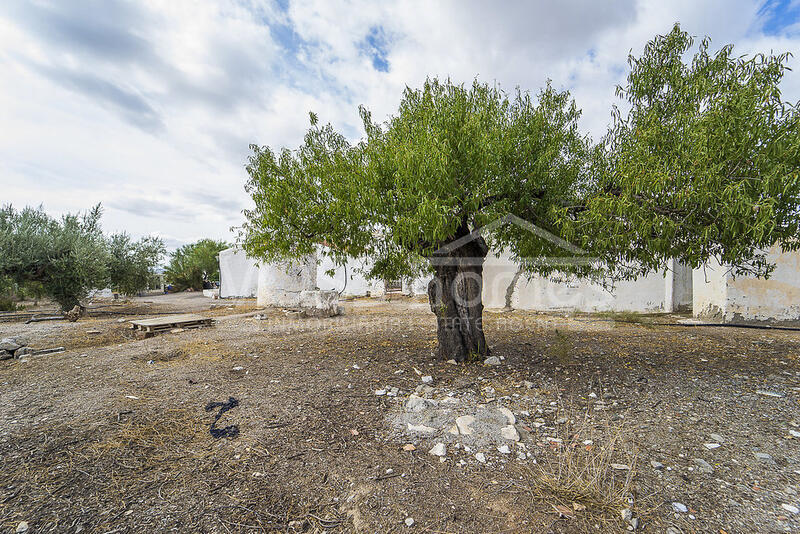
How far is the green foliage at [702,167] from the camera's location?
108 inches

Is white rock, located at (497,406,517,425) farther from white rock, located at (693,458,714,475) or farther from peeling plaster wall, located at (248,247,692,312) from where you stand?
peeling plaster wall, located at (248,247,692,312)

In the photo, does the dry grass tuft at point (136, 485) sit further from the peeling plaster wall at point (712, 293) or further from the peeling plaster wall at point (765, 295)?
the peeling plaster wall at point (712, 293)

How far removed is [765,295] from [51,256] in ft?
68.1

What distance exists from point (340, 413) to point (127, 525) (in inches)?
69.8

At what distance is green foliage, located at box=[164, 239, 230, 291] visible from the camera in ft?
89.1

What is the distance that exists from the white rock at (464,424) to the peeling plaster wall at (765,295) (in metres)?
8.51

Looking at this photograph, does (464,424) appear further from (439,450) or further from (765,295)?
(765,295)

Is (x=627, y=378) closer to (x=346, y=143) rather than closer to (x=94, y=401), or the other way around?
(x=346, y=143)

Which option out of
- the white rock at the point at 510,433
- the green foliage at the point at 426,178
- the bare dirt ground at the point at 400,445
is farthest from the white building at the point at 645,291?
the white rock at the point at 510,433

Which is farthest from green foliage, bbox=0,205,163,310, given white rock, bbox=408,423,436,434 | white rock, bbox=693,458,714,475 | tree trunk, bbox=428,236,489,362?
white rock, bbox=693,458,714,475

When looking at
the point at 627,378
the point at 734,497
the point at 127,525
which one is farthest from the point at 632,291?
the point at 127,525

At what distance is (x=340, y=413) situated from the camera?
3373 millimetres

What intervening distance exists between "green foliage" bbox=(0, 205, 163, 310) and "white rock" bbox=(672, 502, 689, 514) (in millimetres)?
15035

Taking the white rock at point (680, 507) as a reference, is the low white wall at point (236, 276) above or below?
above
